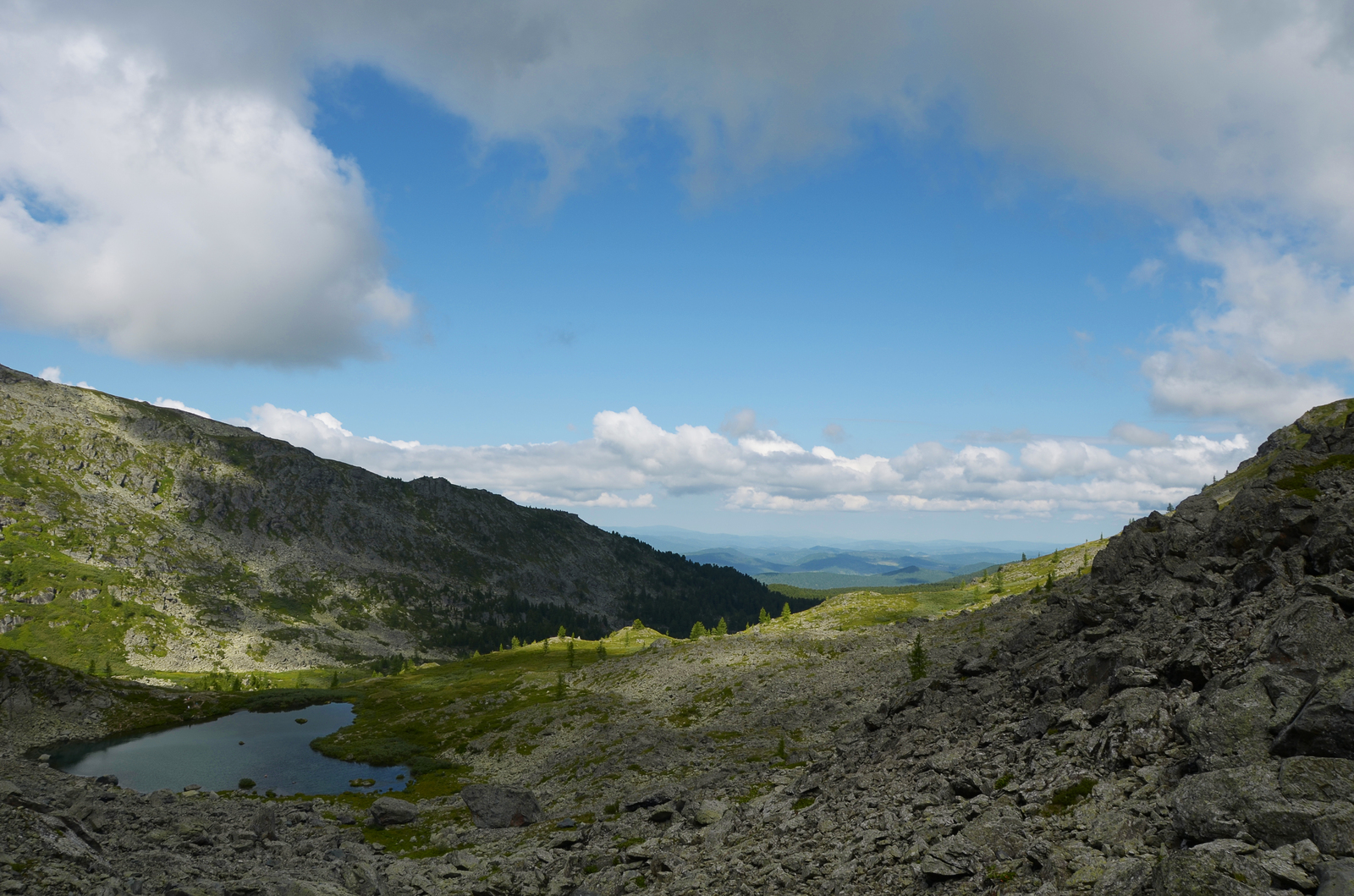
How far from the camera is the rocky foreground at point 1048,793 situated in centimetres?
2225

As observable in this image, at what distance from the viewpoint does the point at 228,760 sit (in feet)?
421

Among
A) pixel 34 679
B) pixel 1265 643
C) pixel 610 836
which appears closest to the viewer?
pixel 1265 643

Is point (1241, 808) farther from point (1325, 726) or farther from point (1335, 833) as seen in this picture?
point (1325, 726)

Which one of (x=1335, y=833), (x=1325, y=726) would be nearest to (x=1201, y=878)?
(x=1335, y=833)

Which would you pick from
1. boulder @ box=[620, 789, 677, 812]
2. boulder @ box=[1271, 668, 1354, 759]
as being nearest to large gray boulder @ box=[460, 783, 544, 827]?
boulder @ box=[620, 789, 677, 812]

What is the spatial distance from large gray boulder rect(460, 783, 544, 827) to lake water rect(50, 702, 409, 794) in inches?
1648

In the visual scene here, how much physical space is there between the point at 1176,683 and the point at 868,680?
269 ft

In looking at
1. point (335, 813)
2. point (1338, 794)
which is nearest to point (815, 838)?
point (1338, 794)

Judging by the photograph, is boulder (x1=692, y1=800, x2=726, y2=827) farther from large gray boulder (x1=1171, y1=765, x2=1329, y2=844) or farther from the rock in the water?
the rock in the water

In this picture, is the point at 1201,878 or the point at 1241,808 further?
the point at 1241,808

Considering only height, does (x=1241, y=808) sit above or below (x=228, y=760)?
above

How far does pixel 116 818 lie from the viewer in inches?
2191

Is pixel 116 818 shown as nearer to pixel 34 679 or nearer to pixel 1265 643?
pixel 1265 643

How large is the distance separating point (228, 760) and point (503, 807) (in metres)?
88.9
